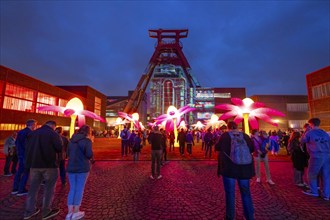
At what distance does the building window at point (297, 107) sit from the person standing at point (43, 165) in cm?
4748

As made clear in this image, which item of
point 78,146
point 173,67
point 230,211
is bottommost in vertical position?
point 230,211

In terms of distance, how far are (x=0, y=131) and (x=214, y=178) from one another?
1116 inches

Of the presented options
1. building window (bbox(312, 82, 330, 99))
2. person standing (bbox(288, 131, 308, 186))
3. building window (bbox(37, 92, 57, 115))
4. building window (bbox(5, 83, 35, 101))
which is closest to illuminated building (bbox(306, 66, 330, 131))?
building window (bbox(312, 82, 330, 99))

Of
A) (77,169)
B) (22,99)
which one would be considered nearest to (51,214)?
(77,169)

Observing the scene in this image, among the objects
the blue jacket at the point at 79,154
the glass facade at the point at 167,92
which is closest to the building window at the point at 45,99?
the glass facade at the point at 167,92

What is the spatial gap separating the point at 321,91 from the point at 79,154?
3112cm

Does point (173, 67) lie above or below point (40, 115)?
above

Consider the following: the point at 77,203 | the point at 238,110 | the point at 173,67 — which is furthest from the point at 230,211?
the point at 173,67

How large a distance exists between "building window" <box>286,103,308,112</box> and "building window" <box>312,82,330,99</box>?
54.6ft

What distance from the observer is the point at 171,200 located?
4.07 meters

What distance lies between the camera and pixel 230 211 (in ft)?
9.64

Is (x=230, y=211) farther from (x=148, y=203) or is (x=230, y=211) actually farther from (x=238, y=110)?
(x=238, y=110)

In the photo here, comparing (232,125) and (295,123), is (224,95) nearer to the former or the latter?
(295,123)

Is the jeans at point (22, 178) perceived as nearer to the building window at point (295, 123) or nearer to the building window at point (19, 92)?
the building window at point (19, 92)
